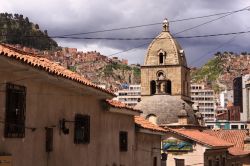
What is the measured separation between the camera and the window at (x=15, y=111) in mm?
11586

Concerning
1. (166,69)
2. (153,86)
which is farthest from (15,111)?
(166,69)

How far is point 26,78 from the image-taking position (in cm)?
1233

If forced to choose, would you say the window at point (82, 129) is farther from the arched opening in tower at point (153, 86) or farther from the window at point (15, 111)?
the arched opening in tower at point (153, 86)

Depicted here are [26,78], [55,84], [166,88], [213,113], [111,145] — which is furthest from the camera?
[213,113]

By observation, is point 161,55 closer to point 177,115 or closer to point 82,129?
point 177,115

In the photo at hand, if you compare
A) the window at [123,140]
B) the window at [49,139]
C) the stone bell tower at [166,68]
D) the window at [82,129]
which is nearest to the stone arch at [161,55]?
the stone bell tower at [166,68]

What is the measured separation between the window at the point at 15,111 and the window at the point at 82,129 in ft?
10.9

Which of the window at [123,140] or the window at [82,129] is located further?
the window at [123,140]

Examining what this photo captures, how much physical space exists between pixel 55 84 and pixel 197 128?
38.6m

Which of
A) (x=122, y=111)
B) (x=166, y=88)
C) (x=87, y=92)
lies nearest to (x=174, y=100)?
(x=166, y=88)

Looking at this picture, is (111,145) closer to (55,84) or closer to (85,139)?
(85,139)

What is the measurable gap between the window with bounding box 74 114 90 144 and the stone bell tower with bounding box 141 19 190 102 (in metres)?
49.1

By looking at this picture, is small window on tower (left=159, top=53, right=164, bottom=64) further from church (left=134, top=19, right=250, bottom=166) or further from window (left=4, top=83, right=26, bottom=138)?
window (left=4, top=83, right=26, bottom=138)

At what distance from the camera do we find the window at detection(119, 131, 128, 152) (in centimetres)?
1958
